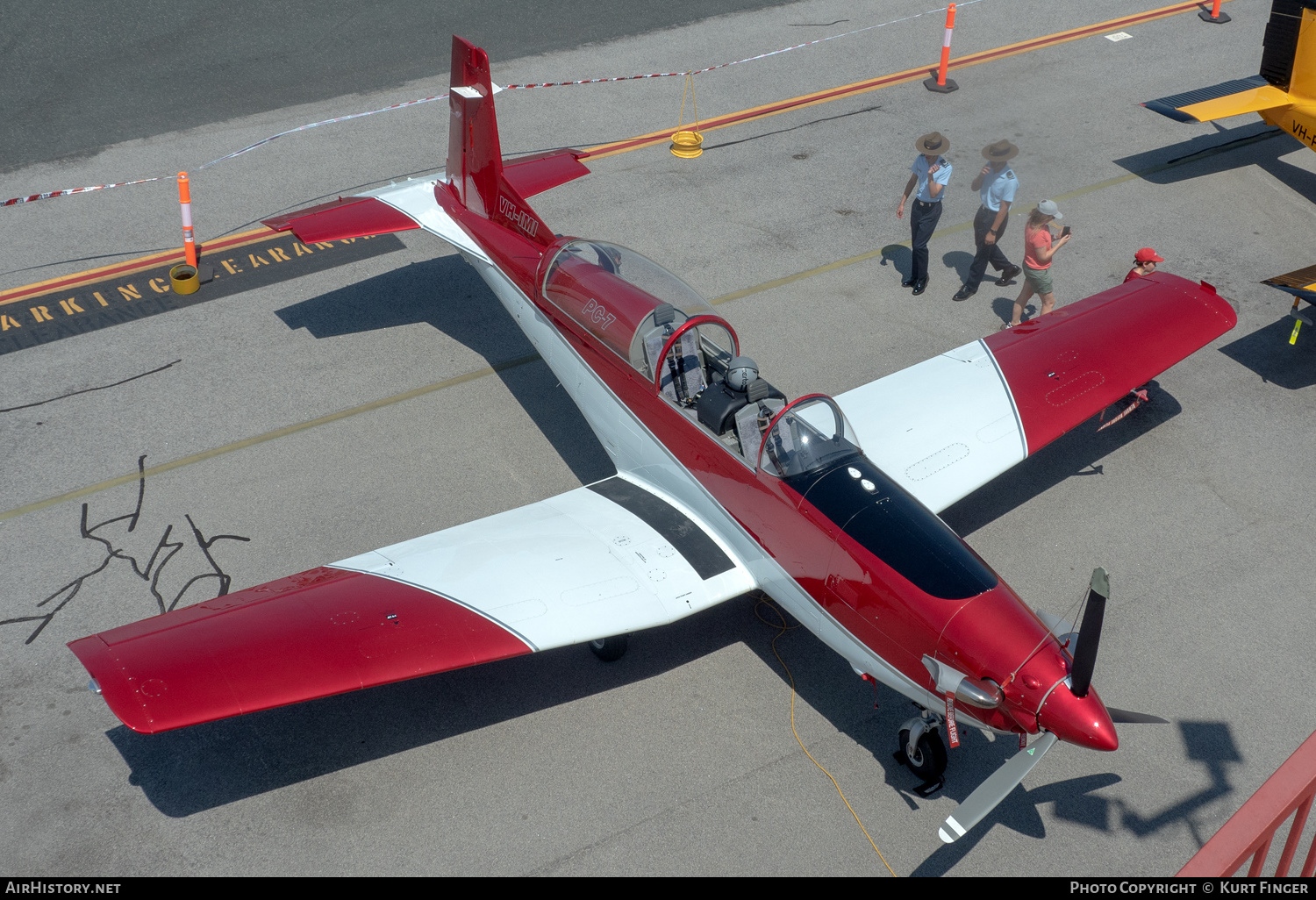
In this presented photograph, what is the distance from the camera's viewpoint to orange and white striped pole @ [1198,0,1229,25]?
59.6 ft

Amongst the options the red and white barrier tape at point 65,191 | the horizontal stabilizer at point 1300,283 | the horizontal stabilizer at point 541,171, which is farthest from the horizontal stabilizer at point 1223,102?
the red and white barrier tape at point 65,191

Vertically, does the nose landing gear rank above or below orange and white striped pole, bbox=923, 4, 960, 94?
below

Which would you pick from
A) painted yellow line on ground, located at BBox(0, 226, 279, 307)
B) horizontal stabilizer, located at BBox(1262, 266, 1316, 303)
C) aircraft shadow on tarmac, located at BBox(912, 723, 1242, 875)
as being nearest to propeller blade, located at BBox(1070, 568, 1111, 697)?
aircraft shadow on tarmac, located at BBox(912, 723, 1242, 875)

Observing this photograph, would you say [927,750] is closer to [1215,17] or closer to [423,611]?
[423,611]

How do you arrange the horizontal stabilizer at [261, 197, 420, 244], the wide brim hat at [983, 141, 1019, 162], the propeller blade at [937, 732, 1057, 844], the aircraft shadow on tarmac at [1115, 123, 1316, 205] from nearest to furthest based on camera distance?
1. the propeller blade at [937, 732, 1057, 844]
2. the horizontal stabilizer at [261, 197, 420, 244]
3. the wide brim hat at [983, 141, 1019, 162]
4. the aircraft shadow on tarmac at [1115, 123, 1316, 205]

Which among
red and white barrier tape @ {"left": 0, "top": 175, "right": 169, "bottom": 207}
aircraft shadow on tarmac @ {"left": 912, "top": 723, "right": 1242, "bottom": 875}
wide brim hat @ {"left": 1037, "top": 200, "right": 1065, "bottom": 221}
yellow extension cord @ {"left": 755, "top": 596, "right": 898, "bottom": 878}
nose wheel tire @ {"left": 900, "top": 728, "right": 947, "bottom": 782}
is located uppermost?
wide brim hat @ {"left": 1037, "top": 200, "right": 1065, "bottom": 221}

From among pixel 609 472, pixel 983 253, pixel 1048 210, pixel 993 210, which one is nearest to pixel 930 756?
pixel 609 472

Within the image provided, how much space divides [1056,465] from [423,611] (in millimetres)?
6220

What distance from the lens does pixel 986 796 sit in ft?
18.3

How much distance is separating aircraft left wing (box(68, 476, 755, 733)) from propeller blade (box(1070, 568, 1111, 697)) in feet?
8.03

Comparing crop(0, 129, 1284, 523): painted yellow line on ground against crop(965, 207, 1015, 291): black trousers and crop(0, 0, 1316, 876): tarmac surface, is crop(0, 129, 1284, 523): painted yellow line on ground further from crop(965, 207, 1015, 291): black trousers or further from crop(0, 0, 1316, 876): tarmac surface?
crop(965, 207, 1015, 291): black trousers

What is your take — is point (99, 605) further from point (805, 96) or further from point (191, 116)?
point (805, 96)

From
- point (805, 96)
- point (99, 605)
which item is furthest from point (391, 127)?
point (99, 605)

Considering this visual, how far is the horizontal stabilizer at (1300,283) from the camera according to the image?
979 centimetres
